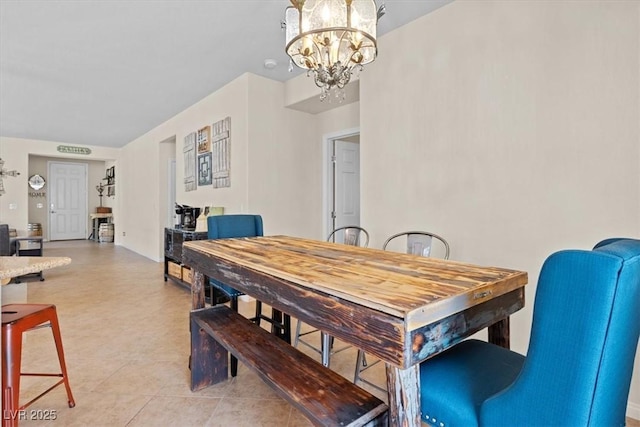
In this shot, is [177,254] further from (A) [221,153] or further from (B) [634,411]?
(B) [634,411]

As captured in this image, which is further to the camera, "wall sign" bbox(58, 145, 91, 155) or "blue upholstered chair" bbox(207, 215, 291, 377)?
"wall sign" bbox(58, 145, 91, 155)

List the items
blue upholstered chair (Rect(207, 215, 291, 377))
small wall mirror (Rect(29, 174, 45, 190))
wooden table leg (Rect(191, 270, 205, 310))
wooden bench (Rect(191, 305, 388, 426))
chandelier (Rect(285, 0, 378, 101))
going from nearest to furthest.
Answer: wooden bench (Rect(191, 305, 388, 426))
chandelier (Rect(285, 0, 378, 101))
wooden table leg (Rect(191, 270, 205, 310))
blue upholstered chair (Rect(207, 215, 291, 377))
small wall mirror (Rect(29, 174, 45, 190))

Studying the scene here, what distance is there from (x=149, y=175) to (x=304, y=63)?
5.74m

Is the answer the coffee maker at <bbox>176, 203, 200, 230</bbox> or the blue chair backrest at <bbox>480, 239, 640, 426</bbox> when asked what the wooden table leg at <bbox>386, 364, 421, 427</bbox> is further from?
the coffee maker at <bbox>176, 203, 200, 230</bbox>

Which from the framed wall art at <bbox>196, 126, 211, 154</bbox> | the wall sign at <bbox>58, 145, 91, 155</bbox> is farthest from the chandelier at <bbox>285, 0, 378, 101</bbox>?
the wall sign at <bbox>58, 145, 91, 155</bbox>

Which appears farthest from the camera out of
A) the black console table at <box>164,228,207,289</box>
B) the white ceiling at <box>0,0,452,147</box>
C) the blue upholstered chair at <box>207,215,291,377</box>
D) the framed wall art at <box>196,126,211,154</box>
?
the framed wall art at <box>196,126,211,154</box>

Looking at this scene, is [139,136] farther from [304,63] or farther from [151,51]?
[304,63]

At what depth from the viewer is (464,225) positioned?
242 centimetres

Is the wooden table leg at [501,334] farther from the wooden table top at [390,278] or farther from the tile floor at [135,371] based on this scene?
the tile floor at [135,371]

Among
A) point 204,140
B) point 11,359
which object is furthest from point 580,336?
point 204,140

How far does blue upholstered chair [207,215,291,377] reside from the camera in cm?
225

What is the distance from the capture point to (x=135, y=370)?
222cm

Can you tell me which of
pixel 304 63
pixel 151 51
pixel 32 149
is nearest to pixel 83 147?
pixel 32 149

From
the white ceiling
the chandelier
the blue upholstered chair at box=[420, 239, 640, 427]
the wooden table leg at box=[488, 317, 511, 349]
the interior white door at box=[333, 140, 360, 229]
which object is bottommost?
the wooden table leg at box=[488, 317, 511, 349]
